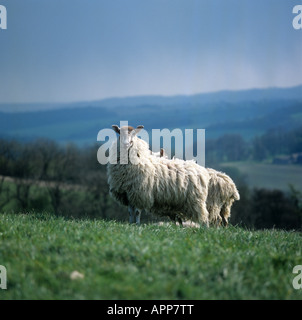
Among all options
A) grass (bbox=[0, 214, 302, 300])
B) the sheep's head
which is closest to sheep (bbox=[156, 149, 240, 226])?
the sheep's head

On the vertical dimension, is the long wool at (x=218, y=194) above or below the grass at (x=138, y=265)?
above

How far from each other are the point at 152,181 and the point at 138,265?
5.14 meters

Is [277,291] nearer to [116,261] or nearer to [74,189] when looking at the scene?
[116,261]

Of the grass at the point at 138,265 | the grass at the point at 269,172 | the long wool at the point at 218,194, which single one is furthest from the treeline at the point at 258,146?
the grass at the point at 138,265

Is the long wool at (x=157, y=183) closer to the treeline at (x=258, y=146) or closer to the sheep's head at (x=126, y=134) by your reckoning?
the sheep's head at (x=126, y=134)

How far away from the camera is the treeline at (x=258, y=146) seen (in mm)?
77500

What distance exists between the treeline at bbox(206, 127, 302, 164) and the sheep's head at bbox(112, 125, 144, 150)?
62850 mm

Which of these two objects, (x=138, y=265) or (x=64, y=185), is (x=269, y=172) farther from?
(x=138, y=265)

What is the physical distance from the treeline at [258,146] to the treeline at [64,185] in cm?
2973

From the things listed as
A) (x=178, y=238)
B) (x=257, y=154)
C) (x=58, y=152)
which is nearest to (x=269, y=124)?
(x=257, y=154)

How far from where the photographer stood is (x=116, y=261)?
22.5 feet

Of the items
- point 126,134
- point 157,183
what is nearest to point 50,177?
point 157,183

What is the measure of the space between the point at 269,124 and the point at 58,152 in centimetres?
7124

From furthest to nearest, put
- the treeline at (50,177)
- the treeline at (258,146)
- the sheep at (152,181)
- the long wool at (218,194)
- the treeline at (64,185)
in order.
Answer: the treeline at (258,146), the treeline at (50,177), the treeline at (64,185), the long wool at (218,194), the sheep at (152,181)
